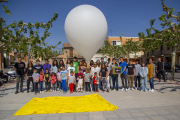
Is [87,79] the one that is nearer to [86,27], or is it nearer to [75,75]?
[75,75]

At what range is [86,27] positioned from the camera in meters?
5.93

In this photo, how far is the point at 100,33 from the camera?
6.22m

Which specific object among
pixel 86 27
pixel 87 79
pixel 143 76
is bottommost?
pixel 87 79

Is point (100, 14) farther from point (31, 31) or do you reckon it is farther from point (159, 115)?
point (31, 31)

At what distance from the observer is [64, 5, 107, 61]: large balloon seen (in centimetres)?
596

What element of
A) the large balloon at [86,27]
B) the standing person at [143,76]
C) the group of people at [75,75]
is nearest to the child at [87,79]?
A: the group of people at [75,75]

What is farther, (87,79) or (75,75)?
(75,75)

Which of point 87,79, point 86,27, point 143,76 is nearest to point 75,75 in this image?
point 87,79

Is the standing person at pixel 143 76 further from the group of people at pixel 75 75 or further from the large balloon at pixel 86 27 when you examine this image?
the large balloon at pixel 86 27

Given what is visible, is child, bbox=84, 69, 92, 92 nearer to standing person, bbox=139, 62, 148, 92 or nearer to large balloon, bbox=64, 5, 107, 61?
large balloon, bbox=64, 5, 107, 61

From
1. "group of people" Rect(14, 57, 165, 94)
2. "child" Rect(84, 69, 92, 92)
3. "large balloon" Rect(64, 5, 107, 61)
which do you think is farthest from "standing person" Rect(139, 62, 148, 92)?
"large balloon" Rect(64, 5, 107, 61)

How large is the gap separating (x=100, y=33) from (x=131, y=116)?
3406mm

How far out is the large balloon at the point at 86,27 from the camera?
19.6 ft

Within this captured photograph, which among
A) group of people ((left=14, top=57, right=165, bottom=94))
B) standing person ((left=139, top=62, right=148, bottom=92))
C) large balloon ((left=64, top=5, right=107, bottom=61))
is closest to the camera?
large balloon ((left=64, top=5, right=107, bottom=61))
